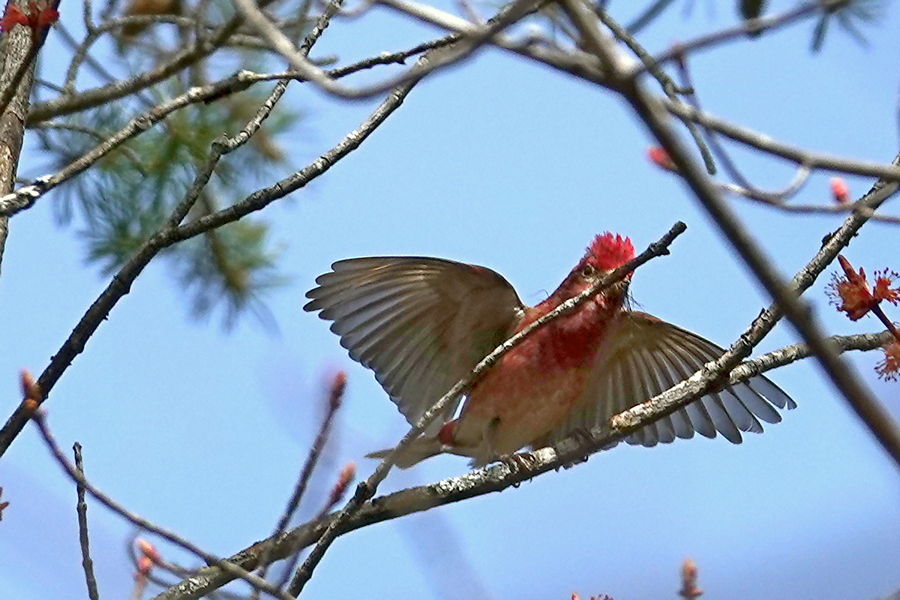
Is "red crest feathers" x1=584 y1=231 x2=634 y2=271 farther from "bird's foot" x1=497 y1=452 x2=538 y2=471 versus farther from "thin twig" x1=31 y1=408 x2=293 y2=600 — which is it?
"thin twig" x1=31 y1=408 x2=293 y2=600

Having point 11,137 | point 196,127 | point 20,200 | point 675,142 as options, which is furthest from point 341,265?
point 675,142

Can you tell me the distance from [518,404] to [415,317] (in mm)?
627

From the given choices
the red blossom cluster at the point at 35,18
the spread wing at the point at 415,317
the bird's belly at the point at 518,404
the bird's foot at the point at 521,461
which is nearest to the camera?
the red blossom cluster at the point at 35,18

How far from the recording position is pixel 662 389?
5422 mm

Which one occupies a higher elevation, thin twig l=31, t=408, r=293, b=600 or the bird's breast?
the bird's breast

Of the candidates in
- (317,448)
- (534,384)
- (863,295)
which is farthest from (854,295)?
(534,384)

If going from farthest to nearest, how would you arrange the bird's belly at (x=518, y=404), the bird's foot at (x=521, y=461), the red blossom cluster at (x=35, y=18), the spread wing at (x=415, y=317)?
the spread wing at (x=415, y=317), the bird's belly at (x=518, y=404), the bird's foot at (x=521, y=461), the red blossom cluster at (x=35, y=18)

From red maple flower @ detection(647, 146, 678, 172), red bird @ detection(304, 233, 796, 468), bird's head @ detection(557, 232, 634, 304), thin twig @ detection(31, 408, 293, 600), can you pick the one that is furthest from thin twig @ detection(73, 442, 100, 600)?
bird's head @ detection(557, 232, 634, 304)

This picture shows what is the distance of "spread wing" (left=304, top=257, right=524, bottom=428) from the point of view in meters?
5.09

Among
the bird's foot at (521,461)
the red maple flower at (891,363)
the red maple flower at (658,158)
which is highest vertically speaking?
the bird's foot at (521,461)

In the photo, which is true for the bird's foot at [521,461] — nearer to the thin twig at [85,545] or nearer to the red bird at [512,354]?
the red bird at [512,354]

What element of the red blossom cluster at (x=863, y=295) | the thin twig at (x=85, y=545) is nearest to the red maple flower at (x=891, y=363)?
the red blossom cluster at (x=863, y=295)

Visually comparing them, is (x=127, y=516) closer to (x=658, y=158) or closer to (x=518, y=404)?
(x=658, y=158)

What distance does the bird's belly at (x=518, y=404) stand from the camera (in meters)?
4.90
